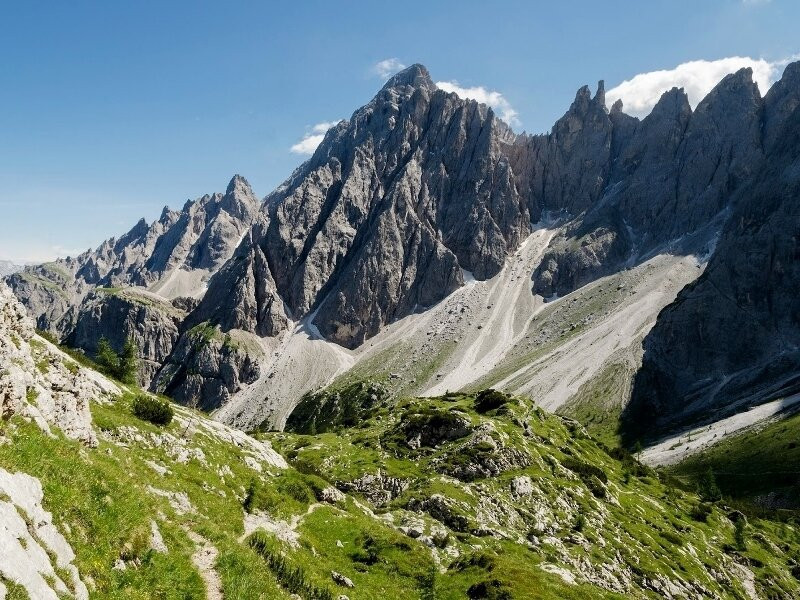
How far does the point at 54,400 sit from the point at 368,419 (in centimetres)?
7286

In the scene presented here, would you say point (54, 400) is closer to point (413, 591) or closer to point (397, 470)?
point (413, 591)

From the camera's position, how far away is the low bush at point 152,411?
1399 inches

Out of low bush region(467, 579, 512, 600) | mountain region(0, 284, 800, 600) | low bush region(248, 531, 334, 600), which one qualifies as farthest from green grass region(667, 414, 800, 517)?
low bush region(248, 531, 334, 600)

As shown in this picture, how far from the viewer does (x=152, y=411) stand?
35719mm

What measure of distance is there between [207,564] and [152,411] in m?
19.7

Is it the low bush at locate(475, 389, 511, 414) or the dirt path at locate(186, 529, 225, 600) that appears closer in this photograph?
the dirt path at locate(186, 529, 225, 600)

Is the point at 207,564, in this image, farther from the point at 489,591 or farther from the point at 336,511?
the point at 489,591

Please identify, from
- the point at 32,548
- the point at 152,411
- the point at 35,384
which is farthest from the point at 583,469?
the point at 32,548

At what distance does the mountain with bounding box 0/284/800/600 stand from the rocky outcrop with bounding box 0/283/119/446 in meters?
0.12

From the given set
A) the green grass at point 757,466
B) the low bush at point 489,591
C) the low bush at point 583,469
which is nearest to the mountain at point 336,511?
the low bush at point 489,591

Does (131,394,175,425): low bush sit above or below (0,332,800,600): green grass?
above

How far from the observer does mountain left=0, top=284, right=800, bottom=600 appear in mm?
14859

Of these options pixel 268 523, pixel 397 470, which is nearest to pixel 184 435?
pixel 268 523

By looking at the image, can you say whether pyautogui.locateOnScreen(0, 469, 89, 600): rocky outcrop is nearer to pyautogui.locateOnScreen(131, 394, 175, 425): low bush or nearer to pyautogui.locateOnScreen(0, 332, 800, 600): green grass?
pyautogui.locateOnScreen(0, 332, 800, 600): green grass
